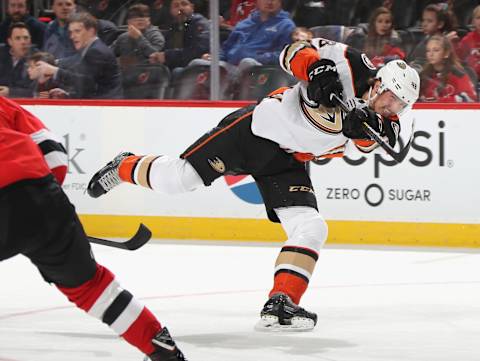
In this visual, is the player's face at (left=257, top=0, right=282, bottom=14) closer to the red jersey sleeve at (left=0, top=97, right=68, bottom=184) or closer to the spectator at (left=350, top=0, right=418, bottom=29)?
the spectator at (left=350, top=0, right=418, bottom=29)

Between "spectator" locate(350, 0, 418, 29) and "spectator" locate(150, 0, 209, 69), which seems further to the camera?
"spectator" locate(150, 0, 209, 69)

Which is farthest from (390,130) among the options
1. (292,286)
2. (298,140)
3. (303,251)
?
(292,286)

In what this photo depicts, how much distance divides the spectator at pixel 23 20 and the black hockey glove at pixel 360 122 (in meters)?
3.68

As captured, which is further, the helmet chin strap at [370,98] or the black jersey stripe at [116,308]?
the helmet chin strap at [370,98]

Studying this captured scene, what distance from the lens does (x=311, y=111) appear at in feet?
15.4

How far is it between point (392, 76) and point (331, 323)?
994 millimetres

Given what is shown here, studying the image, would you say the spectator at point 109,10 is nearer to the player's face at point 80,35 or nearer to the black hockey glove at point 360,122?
the player's face at point 80,35

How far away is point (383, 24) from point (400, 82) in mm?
2699

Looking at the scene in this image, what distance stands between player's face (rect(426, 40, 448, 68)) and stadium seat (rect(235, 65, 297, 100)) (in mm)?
888

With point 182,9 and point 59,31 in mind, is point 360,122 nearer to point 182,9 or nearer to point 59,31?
point 182,9

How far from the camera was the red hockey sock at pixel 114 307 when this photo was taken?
326 cm

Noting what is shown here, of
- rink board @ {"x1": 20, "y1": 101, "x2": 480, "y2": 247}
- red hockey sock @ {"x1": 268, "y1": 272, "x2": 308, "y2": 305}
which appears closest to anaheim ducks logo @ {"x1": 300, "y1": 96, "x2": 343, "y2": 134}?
red hockey sock @ {"x1": 268, "y1": 272, "x2": 308, "y2": 305}

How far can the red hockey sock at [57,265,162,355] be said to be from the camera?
10.7 ft

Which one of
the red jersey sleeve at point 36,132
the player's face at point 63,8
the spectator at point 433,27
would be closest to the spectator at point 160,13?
the player's face at point 63,8
